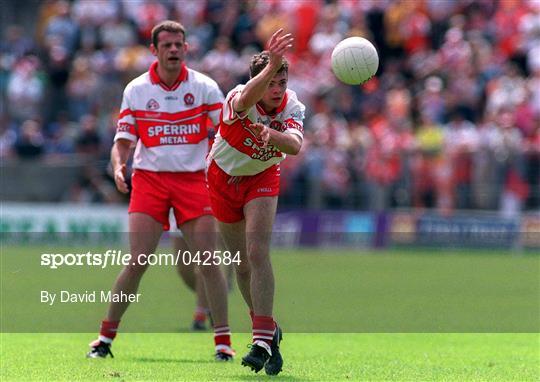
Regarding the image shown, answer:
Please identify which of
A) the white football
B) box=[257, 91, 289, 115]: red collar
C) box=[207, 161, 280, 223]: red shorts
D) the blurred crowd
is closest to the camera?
the white football

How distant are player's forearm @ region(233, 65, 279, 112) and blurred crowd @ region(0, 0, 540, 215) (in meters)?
16.6

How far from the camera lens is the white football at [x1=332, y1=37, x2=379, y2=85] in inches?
374

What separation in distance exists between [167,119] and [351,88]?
17043 millimetres

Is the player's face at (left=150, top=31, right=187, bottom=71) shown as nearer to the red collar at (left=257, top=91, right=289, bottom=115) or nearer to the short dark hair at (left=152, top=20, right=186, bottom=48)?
the short dark hair at (left=152, top=20, right=186, bottom=48)

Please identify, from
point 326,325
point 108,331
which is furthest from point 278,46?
point 326,325

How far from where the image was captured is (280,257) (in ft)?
79.5

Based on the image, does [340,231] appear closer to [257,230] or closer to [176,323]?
[176,323]

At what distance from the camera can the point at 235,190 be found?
32.6ft

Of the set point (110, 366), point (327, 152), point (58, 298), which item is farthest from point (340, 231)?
point (110, 366)

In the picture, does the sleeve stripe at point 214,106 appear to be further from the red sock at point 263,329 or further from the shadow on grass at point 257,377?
the shadow on grass at point 257,377

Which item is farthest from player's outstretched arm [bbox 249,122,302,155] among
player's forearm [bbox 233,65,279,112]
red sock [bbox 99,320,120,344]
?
red sock [bbox 99,320,120,344]

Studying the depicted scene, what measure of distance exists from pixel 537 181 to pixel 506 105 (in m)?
1.75

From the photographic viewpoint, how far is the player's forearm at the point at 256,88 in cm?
902

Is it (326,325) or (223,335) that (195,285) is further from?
(223,335)
